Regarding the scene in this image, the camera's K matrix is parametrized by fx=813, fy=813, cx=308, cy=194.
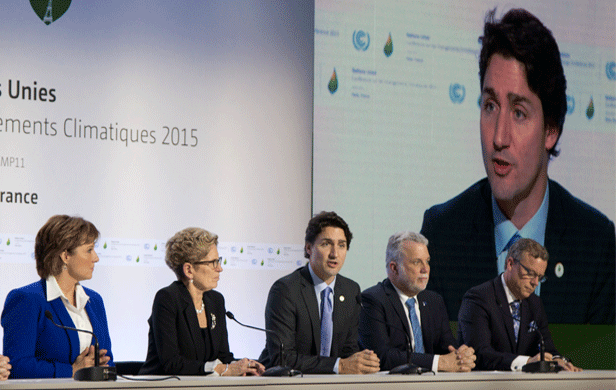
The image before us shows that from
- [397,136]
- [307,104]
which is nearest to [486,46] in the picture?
[397,136]

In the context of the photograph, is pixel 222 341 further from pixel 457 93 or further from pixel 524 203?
pixel 524 203

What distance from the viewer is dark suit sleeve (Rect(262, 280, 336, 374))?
3.79 m

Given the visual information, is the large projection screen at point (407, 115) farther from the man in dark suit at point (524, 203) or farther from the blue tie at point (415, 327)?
the blue tie at point (415, 327)

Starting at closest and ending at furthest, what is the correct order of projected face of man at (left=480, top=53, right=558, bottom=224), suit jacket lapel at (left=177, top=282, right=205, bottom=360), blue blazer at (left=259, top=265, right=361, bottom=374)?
suit jacket lapel at (left=177, top=282, right=205, bottom=360), blue blazer at (left=259, top=265, right=361, bottom=374), projected face of man at (left=480, top=53, right=558, bottom=224)

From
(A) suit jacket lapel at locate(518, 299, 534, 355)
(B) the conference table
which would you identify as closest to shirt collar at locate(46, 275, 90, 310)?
(B) the conference table

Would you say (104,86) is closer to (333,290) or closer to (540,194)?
(333,290)

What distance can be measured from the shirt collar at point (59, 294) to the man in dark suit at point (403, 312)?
1.48 m

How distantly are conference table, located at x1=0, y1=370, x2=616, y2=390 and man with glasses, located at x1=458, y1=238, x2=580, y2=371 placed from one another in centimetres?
59

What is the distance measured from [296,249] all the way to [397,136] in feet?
3.69

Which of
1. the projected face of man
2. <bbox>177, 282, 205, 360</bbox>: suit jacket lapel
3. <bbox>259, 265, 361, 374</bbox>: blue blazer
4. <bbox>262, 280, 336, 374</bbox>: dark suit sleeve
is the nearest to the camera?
<bbox>177, 282, 205, 360</bbox>: suit jacket lapel

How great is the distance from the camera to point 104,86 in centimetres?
454

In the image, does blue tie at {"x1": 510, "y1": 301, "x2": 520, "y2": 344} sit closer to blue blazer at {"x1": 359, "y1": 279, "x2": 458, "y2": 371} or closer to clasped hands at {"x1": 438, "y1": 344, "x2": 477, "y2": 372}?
blue blazer at {"x1": 359, "y1": 279, "x2": 458, "y2": 371}

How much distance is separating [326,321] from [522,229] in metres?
2.48

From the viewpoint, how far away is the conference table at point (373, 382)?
2771 millimetres
